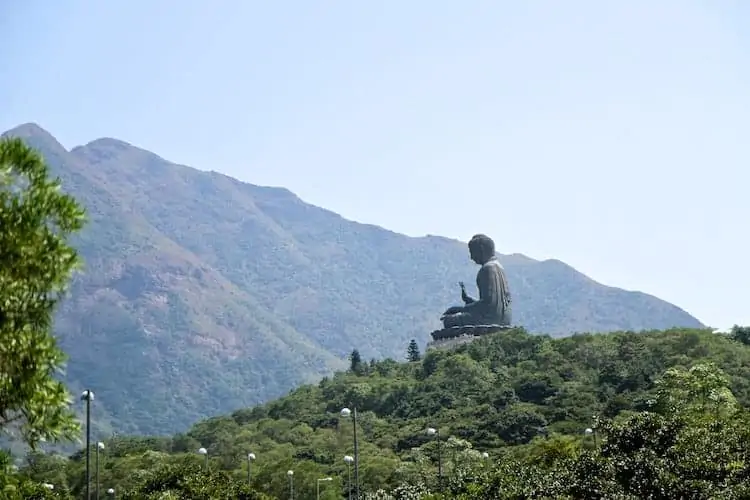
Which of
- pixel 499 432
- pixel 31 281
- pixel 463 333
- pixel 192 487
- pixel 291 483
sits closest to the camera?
pixel 31 281

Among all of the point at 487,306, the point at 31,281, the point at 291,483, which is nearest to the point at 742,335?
the point at 487,306

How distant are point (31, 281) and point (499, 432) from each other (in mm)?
57194

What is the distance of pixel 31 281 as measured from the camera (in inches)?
400

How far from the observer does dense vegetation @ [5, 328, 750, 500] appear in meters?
27.2

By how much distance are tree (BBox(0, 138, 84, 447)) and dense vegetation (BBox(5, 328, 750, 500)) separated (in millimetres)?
16775

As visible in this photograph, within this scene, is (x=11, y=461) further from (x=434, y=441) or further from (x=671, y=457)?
(x=434, y=441)

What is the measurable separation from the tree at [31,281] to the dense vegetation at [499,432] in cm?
1678

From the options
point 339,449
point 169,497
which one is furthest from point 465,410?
point 169,497

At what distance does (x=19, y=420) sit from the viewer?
34.5ft

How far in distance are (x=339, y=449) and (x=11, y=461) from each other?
56549 millimetres

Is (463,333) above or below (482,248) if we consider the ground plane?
below

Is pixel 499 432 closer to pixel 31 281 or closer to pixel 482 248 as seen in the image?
pixel 482 248

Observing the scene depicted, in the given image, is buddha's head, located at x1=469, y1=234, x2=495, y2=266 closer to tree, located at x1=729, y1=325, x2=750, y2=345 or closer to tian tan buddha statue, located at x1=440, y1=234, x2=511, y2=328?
tian tan buddha statue, located at x1=440, y1=234, x2=511, y2=328

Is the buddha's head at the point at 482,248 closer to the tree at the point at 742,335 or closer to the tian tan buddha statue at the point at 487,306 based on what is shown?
the tian tan buddha statue at the point at 487,306
